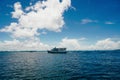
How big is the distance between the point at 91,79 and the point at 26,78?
693 inches

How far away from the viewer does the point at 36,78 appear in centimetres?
4347

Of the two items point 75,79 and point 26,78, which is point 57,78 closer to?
point 75,79

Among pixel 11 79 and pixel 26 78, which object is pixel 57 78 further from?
pixel 11 79

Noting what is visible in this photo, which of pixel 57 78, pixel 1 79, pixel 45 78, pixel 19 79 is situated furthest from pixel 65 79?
pixel 1 79

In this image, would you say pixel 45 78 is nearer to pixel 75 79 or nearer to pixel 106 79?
pixel 75 79

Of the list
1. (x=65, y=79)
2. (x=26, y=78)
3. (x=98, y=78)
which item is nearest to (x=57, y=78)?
(x=65, y=79)

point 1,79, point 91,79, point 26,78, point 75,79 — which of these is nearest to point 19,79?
point 26,78

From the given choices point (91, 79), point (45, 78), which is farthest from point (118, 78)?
point (45, 78)

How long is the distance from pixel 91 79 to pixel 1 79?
24.0 metres

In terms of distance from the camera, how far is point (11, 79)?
1674 inches

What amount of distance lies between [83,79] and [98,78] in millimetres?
4419

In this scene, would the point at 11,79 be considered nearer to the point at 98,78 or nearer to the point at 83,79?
the point at 83,79

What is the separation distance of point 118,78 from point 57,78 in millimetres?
16576

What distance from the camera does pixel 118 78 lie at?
43281mm
